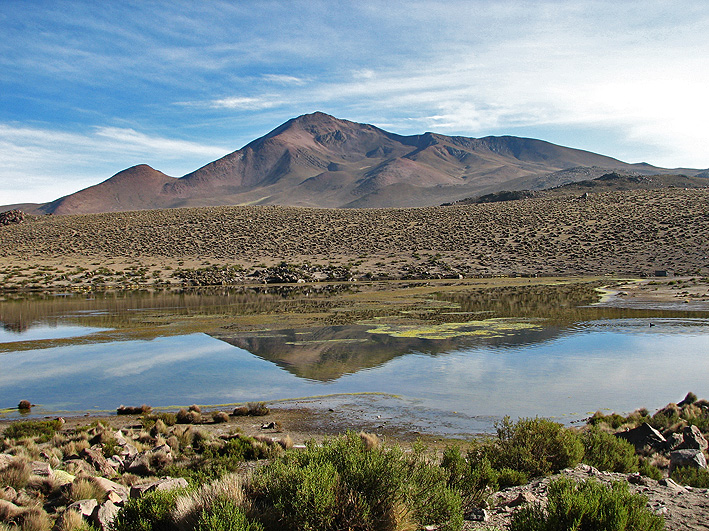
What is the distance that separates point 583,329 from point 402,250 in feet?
107

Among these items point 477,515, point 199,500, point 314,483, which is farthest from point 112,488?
point 477,515

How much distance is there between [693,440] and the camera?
7.08 m

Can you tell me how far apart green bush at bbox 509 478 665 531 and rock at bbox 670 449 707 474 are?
7.93ft

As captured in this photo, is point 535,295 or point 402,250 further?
point 402,250

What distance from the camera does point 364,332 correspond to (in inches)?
719

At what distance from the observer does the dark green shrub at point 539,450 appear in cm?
634

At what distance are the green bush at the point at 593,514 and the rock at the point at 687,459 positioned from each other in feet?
7.93

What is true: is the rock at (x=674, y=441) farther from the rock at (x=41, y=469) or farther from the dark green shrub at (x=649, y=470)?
the rock at (x=41, y=469)

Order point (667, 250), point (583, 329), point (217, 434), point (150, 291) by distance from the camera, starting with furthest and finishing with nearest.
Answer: point (667, 250) → point (150, 291) → point (583, 329) → point (217, 434)

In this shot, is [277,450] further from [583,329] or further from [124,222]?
[124,222]

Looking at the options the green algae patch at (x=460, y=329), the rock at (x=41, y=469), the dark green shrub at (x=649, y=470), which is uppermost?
the rock at (x=41, y=469)

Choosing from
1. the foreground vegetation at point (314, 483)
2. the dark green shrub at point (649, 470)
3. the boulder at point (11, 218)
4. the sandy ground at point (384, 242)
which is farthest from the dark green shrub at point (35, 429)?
the boulder at point (11, 218)

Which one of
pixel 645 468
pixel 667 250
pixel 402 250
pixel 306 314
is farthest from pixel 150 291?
pixel 667 250

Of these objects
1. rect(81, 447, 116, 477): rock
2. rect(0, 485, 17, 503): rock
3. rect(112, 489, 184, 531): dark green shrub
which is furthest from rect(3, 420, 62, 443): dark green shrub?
rect(112, 489, 184, 531): dark green shrub
